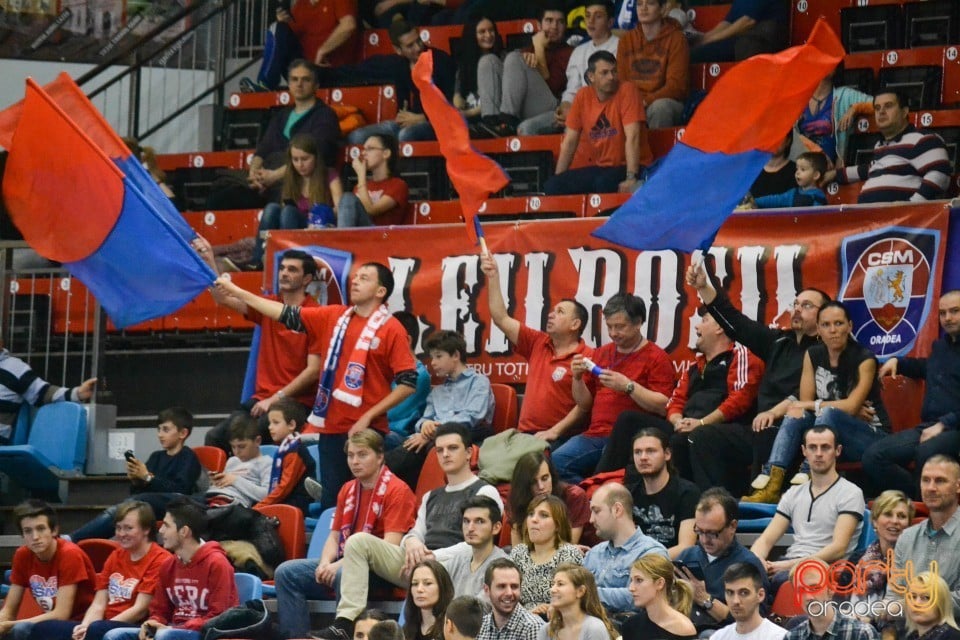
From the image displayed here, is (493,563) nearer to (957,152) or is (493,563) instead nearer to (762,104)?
(762,104)

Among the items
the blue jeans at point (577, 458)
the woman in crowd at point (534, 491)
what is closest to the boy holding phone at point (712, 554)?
the woman in crowd at point (534, 491)

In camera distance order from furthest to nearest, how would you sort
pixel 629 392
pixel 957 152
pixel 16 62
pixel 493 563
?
pixel 16 62, pixel 957 152, pixel 629 392, pixel 493 563

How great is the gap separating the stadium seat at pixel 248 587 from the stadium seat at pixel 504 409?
194 centimetres

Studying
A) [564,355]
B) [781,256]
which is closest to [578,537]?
[564,355]

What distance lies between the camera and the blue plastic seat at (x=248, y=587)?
375 inches

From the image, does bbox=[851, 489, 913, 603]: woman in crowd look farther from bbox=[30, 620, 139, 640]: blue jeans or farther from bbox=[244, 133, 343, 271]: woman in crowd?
bbox=[244, 133, 343, 271]: woman in crowd

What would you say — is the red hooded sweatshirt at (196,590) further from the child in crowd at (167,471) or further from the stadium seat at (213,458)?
the stadium seat at (213,458)

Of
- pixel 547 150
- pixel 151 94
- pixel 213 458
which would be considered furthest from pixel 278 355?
pixel 151 94

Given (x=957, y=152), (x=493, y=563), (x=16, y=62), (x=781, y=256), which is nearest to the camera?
(x=493, y=563)

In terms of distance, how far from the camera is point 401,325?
35.5 feet

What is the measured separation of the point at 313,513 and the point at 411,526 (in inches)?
52.4

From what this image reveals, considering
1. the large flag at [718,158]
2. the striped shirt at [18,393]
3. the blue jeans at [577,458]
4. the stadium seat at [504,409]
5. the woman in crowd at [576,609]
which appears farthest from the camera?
the striped shirt at [18,393]

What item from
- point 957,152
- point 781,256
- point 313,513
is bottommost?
point 313,513

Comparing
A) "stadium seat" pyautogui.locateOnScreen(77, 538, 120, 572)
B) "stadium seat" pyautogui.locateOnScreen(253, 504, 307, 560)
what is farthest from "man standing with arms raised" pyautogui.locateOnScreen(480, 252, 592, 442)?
"stadium seat" pyautogui.locateOnScreen(77, 538, 120, 572)
